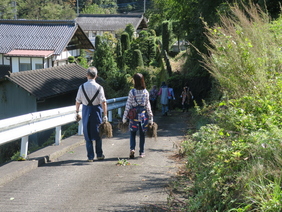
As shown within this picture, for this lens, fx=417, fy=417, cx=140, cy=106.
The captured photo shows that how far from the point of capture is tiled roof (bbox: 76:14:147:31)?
72.5 m

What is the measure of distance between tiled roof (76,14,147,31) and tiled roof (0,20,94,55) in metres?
30.9

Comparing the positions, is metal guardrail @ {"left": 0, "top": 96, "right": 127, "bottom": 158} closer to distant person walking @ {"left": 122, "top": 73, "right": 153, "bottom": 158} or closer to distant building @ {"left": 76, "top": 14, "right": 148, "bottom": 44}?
distant person walking @ {"left": 122, "top": 73, "right": 153, "bottom": 158}

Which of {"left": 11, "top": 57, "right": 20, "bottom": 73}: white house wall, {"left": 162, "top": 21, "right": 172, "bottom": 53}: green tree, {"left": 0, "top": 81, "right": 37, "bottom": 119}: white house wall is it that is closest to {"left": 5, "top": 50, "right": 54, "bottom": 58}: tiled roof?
{"left": 11, "top": 57, "right": 20, "bottom": 73}: white house wall

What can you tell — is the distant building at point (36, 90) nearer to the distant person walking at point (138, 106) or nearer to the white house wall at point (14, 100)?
the white house wall at point (14, 100)

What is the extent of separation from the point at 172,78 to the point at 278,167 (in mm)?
22585

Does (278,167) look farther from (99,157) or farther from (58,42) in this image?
(58,42)

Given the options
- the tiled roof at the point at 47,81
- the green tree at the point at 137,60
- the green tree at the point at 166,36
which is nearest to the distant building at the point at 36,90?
the tiled roof at the point at 47,81

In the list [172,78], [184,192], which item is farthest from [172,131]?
[172,78]

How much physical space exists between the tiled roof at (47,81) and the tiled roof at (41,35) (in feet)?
53.3

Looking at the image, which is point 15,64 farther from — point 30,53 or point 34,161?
point 34,161

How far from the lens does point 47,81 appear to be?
66.5 ft

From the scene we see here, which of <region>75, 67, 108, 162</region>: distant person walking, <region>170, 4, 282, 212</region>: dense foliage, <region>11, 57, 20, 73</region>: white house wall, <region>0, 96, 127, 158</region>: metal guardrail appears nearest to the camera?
<region>170, 4, 282, 212</region>: dense foliage

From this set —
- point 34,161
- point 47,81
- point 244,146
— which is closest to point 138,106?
point 34,161

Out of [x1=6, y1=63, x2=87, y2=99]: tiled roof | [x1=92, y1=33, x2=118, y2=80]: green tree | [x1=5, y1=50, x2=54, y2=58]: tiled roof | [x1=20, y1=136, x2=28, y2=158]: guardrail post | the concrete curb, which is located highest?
[x1=5, y1=50, x2=54, y2=58]: tiled roof
